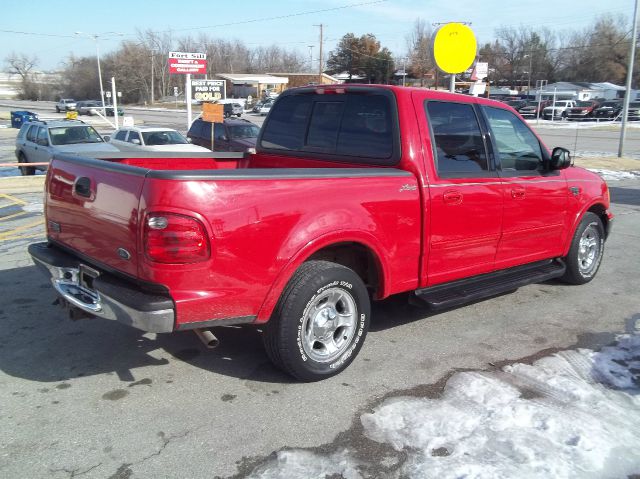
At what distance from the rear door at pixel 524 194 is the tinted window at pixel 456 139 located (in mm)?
210

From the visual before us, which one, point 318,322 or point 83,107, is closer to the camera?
point 318,322

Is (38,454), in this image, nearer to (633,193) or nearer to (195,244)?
(195,244)

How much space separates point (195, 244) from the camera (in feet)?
10.2

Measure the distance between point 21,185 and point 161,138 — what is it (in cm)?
502

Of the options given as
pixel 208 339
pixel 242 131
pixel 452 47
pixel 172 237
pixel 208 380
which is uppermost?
pixel 452 47

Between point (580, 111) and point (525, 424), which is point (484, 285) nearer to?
point (525, 424)

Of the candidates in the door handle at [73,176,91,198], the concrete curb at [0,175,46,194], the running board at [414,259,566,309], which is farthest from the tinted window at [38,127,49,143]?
the running board at [414,259,566,309]

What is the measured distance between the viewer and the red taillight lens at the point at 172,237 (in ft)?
9.96

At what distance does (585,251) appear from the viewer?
20.2 feet

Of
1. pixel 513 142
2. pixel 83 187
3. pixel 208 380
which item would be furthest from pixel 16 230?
pixel 513 142

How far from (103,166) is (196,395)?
156 centimetres

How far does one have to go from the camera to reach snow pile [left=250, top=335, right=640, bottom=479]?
9.52 ft

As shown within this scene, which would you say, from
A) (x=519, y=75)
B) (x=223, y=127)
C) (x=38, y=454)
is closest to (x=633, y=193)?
(x=223, y=127)

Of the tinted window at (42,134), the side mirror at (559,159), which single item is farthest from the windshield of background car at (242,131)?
the side mirror at (559,159)
